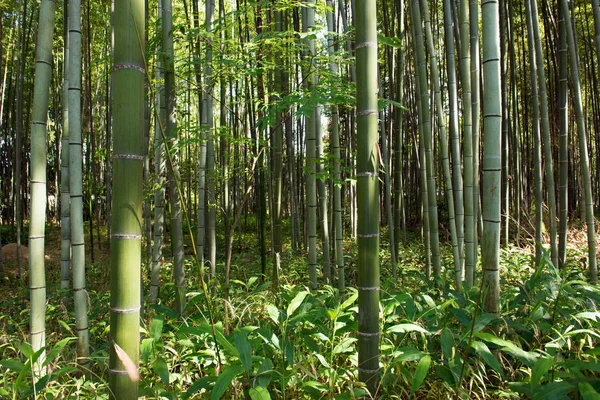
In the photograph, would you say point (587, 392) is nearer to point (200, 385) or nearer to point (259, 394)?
point (259, 394)

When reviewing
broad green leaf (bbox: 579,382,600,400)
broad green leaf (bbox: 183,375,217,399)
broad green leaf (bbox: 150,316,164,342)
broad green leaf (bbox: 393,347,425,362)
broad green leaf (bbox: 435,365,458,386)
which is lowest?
broad green leaf (bbox: 435,365,458,386)

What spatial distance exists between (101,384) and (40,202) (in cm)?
76

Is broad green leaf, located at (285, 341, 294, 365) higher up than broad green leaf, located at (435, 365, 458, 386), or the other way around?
broad green leaf, located at (285, 341, 294, 365)

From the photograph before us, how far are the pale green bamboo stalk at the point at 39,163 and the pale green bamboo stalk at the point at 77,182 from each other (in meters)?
0.11

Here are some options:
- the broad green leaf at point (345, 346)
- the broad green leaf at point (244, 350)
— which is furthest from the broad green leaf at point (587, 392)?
the broad green leaf at point (244, 350)

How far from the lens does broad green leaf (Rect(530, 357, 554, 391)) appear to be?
50.9 inches

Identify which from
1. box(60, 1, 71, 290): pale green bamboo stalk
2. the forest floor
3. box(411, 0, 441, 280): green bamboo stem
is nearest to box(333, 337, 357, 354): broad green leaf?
the forest floor

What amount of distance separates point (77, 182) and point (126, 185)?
0.99 meters

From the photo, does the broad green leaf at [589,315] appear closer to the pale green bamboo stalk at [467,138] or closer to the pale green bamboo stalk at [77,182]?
the pale green bamboo stalk at [467,138]

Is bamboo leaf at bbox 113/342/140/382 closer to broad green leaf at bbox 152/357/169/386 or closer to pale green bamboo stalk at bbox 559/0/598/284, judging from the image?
broad green leaf at bbox 152/357/169/386

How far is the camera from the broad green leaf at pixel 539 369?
129cm

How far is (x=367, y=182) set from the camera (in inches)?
50.8

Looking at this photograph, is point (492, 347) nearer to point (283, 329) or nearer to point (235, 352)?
point (283, 329)

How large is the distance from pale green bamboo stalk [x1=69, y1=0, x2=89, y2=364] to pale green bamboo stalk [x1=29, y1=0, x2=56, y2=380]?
0.37 ft
